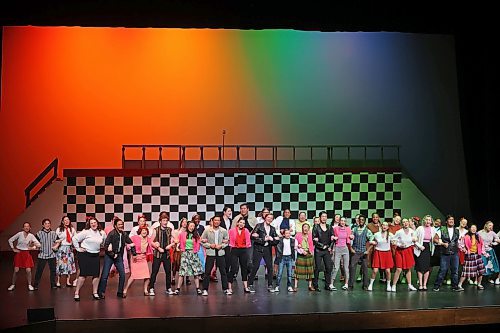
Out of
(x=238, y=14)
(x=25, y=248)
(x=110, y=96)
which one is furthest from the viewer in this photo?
(x=110, y=96)

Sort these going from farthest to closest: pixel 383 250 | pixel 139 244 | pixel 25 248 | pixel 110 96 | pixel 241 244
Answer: pixel 110 96 < pixel 25 248 < pixel 383 250 < pixel 241 244 < pixel 139 244

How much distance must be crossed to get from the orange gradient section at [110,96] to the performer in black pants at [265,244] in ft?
12.3

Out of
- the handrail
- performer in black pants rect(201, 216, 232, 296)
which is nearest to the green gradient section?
performer in black pants rect(201, 216, 232, 296)

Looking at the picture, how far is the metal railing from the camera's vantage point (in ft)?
37.7

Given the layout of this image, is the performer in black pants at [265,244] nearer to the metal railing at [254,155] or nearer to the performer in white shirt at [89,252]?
the performer in white shirt at [89,252]

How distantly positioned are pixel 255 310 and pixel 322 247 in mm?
1602

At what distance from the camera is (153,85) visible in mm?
11719

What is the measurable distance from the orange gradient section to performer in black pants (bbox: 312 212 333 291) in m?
3.88

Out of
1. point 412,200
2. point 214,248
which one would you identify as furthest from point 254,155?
point 214,248

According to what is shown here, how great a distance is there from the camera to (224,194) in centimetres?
1070

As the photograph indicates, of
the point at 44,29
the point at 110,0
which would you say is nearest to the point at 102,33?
the point at 44,29

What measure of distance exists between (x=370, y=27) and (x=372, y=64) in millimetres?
4478

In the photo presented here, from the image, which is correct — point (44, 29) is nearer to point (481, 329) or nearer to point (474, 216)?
point (474, 216)

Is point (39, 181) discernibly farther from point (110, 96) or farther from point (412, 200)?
point (412, 200)
